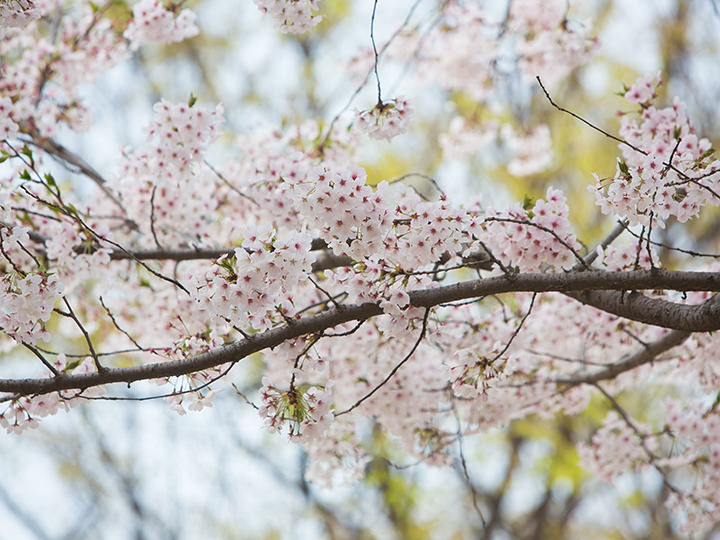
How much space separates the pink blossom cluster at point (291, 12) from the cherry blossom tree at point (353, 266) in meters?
0.01

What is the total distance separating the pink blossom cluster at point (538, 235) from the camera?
2.73m

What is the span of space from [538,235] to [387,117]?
2.83 ft

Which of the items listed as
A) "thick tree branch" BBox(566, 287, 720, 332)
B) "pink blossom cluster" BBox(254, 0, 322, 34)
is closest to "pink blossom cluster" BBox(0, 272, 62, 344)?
"pink blossom cluster" BBox(254, 0, 322, 34)

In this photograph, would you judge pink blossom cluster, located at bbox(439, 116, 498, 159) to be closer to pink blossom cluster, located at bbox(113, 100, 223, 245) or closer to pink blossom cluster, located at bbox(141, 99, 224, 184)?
pink blossom cluster, located at bbox(113, 100, 223, 245)

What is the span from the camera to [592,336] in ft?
13.5

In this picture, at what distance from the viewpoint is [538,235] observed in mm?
2754

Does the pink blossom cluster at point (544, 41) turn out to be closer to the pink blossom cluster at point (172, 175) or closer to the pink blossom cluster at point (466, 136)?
the pink blossom cluster at point (466, 136)

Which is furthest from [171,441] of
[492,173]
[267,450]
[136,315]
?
[492,173]

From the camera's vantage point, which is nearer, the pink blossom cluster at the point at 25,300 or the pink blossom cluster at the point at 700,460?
the pink blossom cluster at the point at 25,300

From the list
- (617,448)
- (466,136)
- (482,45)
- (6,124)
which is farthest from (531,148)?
(6,124)

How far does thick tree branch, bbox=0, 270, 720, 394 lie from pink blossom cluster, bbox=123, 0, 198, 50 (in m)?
2.69

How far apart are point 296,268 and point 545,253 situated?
43.4 inches

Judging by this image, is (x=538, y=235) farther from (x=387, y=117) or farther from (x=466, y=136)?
(x=466, y=136)

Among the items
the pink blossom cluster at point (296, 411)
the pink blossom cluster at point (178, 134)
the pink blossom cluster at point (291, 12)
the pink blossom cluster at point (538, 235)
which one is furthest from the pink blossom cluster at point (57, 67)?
the pink blossom cluster at point (538, 235)
